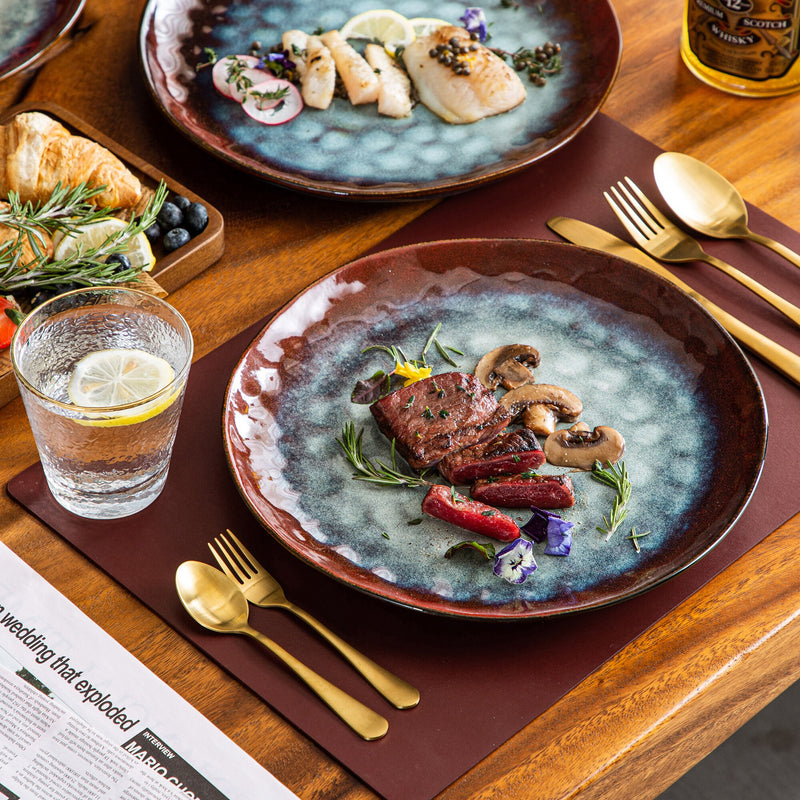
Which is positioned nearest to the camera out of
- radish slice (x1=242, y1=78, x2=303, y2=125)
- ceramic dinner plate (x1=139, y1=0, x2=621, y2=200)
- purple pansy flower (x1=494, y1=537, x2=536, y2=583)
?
purple pansy flower (x1=494, y1=537, x2=536, y2=583)

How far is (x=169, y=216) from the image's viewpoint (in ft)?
5.28

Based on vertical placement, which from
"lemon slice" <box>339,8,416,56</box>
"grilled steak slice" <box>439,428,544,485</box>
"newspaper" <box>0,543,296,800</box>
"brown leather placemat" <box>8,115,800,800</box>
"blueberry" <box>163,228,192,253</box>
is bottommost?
"newspaper" <box>0,543,296,800</box>

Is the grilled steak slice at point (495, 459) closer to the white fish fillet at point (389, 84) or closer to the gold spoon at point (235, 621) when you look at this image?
the gold spoon at point (235, 621)

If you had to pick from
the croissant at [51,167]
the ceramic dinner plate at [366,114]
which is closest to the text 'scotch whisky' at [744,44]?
the ceramic dinner plate at [366,114]

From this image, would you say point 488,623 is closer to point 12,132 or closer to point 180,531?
point 180,531

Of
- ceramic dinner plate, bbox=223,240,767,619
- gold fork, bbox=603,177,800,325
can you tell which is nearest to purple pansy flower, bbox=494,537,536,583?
ceramic dinner plate, bbox=223,240,767,619

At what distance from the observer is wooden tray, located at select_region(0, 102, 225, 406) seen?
157 cm

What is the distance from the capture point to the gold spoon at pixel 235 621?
109cm

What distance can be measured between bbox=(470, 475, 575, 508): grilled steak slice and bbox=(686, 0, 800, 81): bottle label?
3.54ft

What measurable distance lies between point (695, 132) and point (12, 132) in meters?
1.26

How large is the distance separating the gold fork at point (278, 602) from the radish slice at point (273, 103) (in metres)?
0.89

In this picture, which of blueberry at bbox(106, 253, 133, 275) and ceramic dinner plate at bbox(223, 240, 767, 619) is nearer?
ceramic dinner plate at bbox(223, 240, 767, 619)

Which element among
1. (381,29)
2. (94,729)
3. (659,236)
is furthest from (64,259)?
(659,236)

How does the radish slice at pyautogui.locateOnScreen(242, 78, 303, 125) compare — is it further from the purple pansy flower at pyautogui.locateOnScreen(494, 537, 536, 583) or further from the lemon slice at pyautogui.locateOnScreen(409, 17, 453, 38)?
the purple pansy flower at pyautogui.locateOnScreen(494, 537, 536, 583)
